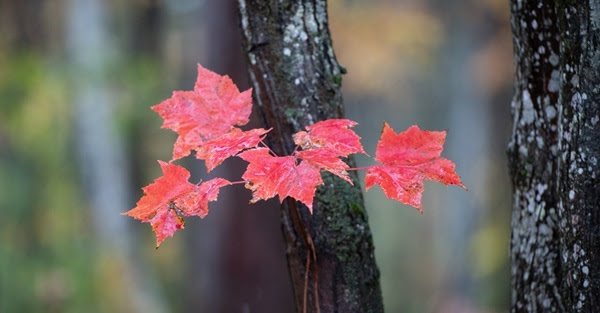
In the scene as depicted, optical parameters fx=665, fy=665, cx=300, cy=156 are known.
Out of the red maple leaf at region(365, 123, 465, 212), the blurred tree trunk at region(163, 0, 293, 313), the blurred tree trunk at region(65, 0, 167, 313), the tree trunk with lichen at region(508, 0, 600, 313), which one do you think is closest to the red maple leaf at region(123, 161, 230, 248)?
the red maple leaf at region(365, 123, 465, 212)

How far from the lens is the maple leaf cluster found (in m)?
1.63

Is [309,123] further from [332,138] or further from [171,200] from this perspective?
[171,200]

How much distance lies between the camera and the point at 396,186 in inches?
68.4

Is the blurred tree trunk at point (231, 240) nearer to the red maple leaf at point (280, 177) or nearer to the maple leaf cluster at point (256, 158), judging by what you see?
the maple leaf cluster at point (256, 158)

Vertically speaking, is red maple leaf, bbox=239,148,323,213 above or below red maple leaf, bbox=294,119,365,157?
below

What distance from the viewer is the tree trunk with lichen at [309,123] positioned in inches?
77.0

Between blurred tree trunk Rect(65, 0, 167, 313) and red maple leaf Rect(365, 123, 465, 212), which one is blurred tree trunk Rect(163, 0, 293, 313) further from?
red maple leaf Rect(365, 123, 465, 212)

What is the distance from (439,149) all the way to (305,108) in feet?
1.45

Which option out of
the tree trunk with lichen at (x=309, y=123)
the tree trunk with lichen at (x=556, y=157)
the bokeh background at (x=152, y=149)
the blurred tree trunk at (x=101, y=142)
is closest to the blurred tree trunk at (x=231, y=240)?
the bokeh background at (x=152, y=149)

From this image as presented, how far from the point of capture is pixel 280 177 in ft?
5.35

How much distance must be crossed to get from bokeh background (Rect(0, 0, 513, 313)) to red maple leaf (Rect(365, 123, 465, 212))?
3077 mm

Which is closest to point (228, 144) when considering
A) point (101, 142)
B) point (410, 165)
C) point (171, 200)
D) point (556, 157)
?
point (171, 200)

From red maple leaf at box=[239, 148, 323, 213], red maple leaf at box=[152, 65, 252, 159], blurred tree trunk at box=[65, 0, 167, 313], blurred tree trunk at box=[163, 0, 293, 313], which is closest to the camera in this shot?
red maple leaf at box=[239, 148, 323, 213]

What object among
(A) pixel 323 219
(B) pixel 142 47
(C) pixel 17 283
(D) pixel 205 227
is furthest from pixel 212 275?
(B) pixel 142 47
